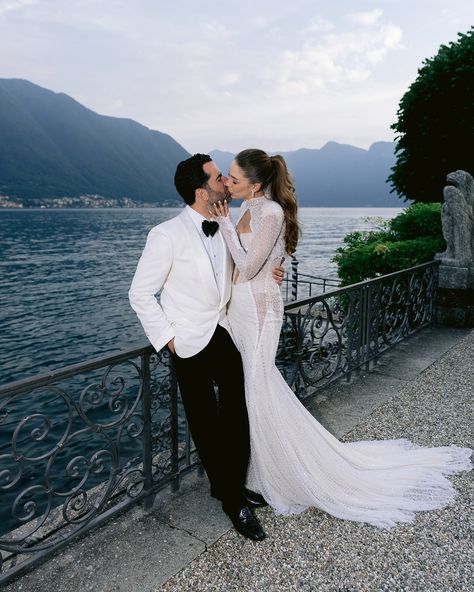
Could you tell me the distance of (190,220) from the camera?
3.15 m

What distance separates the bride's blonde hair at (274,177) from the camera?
3146mm

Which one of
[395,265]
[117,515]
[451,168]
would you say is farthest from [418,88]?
[117,515]

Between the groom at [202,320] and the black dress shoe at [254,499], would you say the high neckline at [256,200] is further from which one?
the black dress shoe at [254,499]

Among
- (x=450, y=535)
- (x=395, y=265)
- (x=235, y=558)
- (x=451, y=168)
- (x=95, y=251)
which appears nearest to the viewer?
(x=235, y=558)

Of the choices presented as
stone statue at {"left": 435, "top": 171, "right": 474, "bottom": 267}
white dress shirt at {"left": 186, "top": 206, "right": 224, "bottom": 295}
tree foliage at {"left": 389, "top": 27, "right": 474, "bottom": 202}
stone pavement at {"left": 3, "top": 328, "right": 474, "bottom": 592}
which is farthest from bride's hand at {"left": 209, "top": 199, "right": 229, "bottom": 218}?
tree foliage at {"left": 389, "top": 27, "right": 474, "bottom": 202}

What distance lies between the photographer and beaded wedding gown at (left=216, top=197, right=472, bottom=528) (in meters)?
3.20

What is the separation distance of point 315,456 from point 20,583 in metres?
2.02

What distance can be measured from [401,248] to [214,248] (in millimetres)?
8323

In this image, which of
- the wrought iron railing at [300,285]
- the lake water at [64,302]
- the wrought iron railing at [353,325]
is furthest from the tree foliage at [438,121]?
the wrought iron railing at [353,325]

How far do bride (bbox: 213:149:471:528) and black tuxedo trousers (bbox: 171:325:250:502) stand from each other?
81 mm

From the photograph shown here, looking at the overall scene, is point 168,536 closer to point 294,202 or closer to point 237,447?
point 237,447

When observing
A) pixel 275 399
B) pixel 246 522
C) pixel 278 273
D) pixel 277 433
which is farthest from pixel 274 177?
pixel 246 522

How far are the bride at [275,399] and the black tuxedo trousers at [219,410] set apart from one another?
8 centimetres

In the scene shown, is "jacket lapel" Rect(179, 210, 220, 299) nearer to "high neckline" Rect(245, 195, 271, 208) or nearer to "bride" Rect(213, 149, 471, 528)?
"bride" Rect(213, 149, 471, 528)
